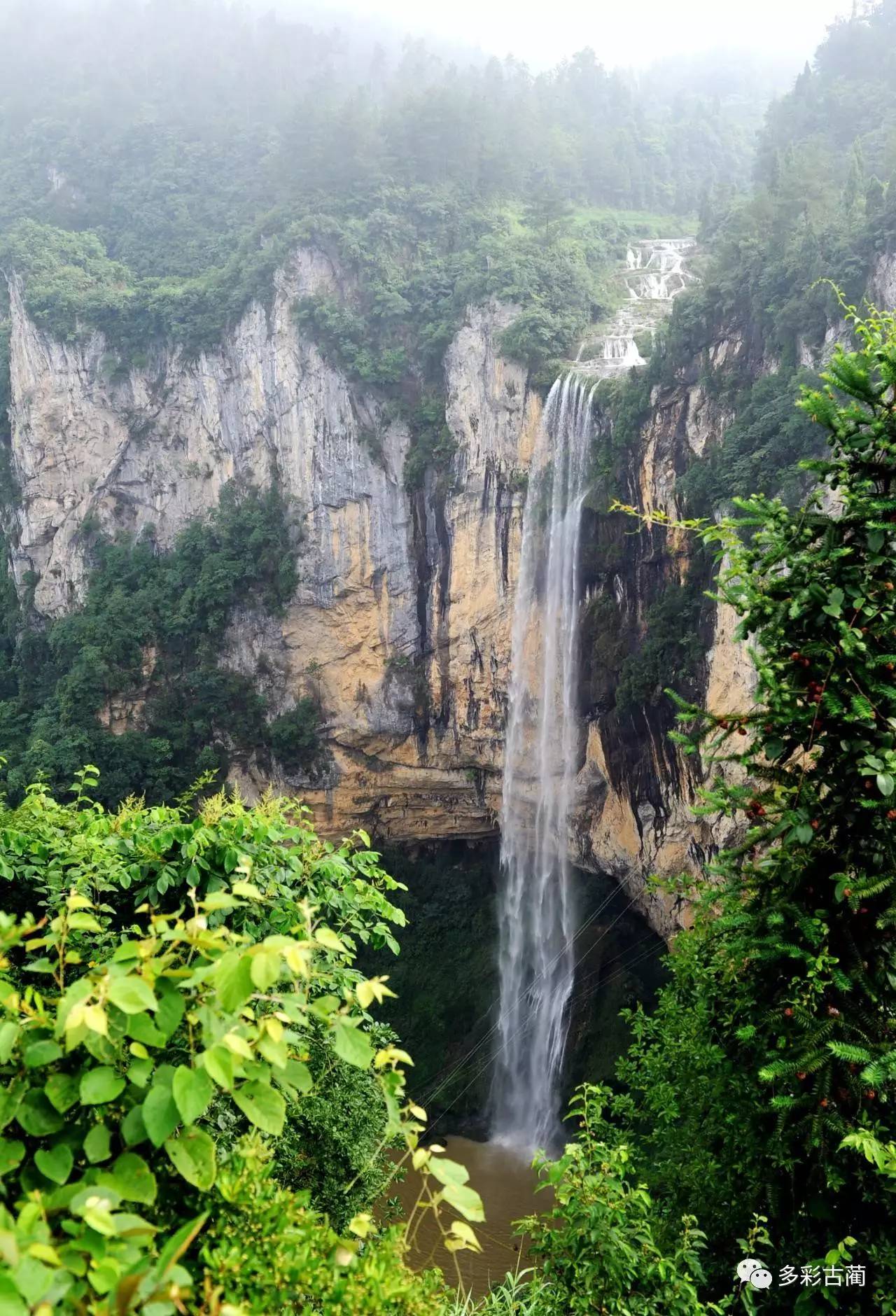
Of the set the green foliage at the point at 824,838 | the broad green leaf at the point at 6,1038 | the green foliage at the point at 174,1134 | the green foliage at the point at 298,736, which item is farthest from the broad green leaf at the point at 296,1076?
the green foliage at the point at 298,736

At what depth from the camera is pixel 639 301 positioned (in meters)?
19.1

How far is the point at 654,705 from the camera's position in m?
13.5

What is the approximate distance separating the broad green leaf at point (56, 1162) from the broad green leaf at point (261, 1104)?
30cm

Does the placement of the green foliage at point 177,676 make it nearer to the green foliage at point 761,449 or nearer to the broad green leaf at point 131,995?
the green foliage at point 761,449

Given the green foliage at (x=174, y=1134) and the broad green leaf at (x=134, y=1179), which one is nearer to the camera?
the green foliage at (x=174, y=1134)

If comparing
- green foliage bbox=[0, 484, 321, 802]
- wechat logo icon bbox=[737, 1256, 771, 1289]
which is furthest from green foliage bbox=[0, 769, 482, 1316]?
green foliage bbox=[0, 484, 321, 802]

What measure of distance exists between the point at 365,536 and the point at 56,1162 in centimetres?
1615

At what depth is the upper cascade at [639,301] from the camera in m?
16.2

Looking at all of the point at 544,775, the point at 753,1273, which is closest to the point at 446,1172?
the point at 753,1273

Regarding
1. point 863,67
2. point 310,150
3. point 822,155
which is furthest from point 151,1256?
point 863,67

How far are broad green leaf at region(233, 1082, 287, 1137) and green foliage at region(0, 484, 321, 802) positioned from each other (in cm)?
1608

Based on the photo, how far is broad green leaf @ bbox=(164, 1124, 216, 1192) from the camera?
155 centimetres

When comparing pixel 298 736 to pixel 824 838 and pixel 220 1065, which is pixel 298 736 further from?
pixel 220 1065

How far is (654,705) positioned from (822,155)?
11.5m
